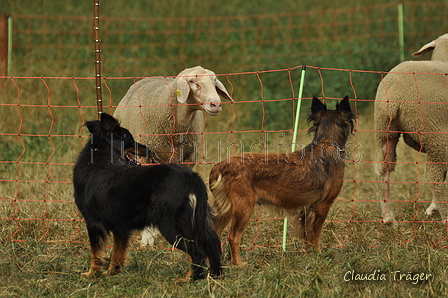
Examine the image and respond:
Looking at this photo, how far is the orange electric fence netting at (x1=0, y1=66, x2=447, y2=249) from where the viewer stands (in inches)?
217

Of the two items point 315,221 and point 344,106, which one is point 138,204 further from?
point 344,106

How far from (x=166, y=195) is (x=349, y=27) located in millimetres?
10363

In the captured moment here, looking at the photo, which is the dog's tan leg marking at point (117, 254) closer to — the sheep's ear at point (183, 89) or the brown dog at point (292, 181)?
the brown dog at point (292, 181)

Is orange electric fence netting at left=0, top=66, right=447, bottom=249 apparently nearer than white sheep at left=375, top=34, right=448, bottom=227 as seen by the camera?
Yes

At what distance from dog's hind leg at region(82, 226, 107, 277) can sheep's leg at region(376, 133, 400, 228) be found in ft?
10.3

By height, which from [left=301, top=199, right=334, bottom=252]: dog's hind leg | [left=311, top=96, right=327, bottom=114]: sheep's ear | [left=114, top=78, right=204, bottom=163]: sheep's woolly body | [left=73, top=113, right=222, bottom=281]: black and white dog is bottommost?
[left=301, top=199, right=334, bottom=252]: dog's hind leg

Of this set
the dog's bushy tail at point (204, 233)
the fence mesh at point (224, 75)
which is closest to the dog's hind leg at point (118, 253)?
the dog's bushy tail at point (204, 233)

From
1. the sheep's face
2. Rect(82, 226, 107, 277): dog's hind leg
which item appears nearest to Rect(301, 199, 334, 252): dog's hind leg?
the sheep's face

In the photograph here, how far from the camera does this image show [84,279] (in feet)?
13.8

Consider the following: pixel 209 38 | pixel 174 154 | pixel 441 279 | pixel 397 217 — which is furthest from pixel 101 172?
pixel 209 38

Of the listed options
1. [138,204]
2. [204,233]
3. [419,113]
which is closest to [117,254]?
[138,204]

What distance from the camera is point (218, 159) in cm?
803

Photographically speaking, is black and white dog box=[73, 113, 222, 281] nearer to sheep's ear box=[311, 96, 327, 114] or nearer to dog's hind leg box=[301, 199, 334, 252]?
dog's hind leg box=[301, 199, 334, 252]

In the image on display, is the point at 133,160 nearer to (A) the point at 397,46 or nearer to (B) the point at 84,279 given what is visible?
(B) the point at 84,279
